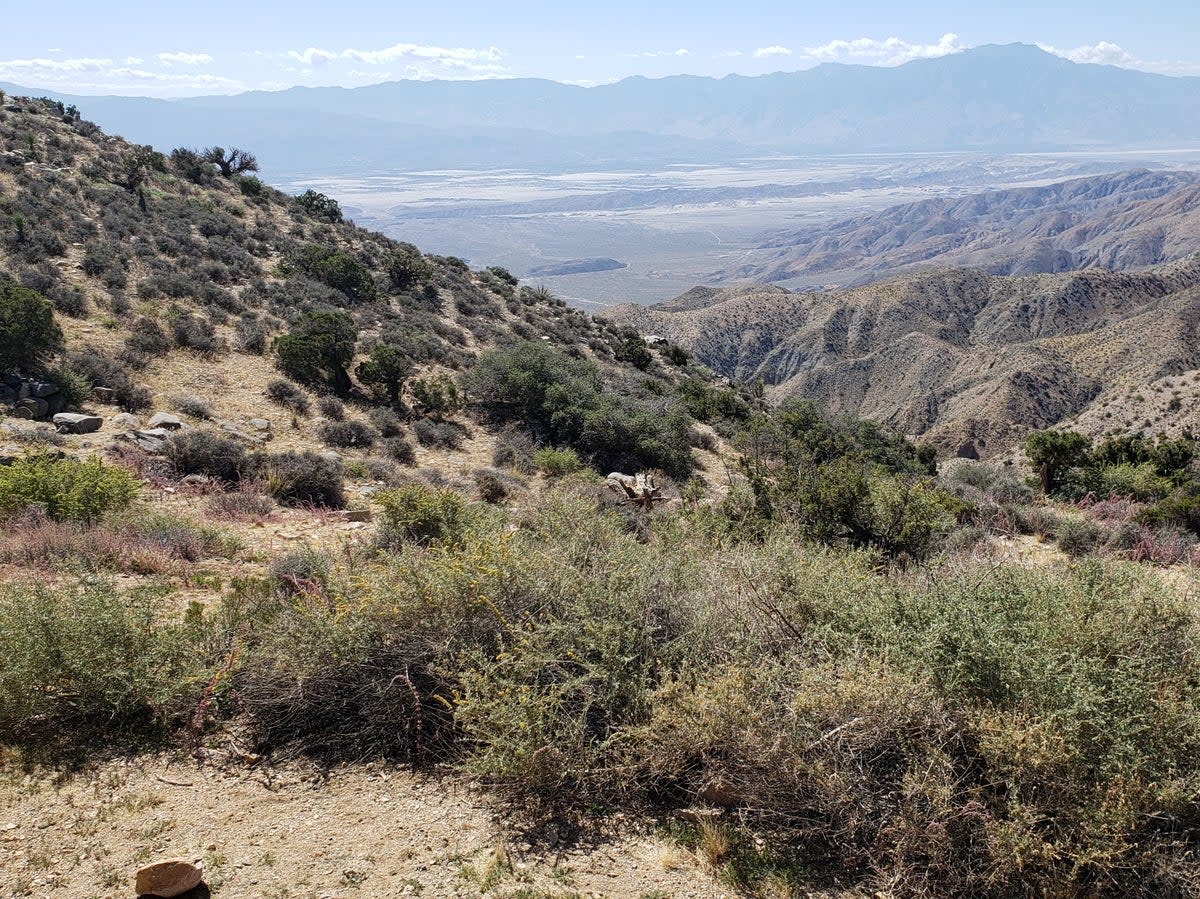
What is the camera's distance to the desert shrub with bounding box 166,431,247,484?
10.5 meters

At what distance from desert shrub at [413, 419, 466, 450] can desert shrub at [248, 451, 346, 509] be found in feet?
11.9

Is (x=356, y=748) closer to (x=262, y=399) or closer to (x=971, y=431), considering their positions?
(x=262, y=399)

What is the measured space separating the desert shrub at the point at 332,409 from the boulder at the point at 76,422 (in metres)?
3.97

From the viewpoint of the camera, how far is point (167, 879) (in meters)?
3.39

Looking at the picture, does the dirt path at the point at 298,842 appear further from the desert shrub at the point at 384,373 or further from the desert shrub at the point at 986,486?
the desert shrub at the point at 384,373

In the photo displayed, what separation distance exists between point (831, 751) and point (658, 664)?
122 centimetres

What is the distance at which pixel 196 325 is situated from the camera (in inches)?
640

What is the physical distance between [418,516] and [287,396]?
8.29 m

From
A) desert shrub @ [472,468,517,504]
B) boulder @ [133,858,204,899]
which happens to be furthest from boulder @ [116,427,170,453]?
boulder @ [133,858,204,899]

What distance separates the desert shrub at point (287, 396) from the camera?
14485 mm

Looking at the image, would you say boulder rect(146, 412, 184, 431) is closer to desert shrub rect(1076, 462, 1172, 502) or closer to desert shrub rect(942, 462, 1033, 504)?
desert shrub rect(942, 462, 1033, 504)

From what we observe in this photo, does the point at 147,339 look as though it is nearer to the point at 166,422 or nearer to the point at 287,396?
the point at 287,396

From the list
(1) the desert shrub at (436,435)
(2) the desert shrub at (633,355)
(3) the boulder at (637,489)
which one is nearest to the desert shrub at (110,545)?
(3) the boulder at (637,489)

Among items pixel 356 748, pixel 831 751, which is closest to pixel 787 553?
pixel 831 751
